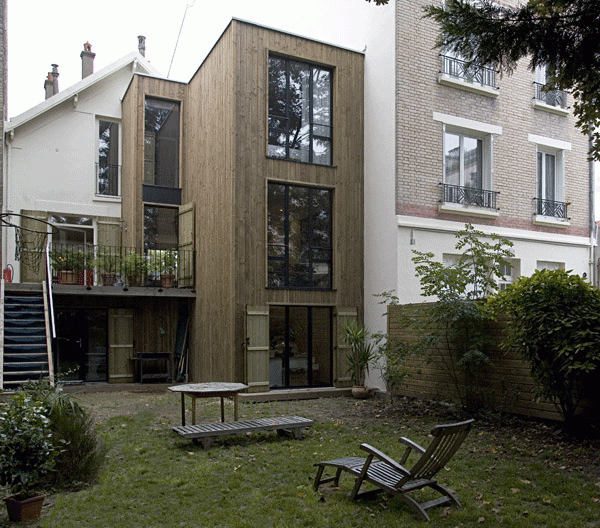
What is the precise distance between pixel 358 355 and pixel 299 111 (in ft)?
18.8

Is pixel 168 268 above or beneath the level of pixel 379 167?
beneath

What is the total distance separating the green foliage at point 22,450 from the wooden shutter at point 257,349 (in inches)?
286

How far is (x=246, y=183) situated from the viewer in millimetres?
12695

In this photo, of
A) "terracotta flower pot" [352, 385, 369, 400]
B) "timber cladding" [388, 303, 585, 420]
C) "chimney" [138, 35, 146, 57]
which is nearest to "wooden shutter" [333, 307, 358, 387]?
"terracotta flower pot" [352, 385, 369, 400]

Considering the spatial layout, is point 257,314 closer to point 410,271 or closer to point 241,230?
point 241,230

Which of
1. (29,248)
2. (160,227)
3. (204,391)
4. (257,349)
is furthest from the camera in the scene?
(160,227)

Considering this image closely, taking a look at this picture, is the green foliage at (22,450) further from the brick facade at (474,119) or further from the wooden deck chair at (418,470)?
the brick facade at (474,119)

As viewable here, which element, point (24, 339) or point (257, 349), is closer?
point (257, 349)

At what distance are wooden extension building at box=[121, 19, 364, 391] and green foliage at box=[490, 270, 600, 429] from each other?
5.55 meters

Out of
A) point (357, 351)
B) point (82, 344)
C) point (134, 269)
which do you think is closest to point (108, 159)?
point (134, 269)

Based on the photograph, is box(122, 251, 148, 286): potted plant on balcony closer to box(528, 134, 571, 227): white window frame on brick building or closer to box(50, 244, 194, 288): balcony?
box(50, 244, 194, 288): balcony

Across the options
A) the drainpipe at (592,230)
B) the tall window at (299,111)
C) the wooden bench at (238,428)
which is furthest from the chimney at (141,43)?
the wooden bench at (238,428)

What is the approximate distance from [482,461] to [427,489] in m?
1.49

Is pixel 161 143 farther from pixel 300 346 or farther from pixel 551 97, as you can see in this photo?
pixel 551 97
